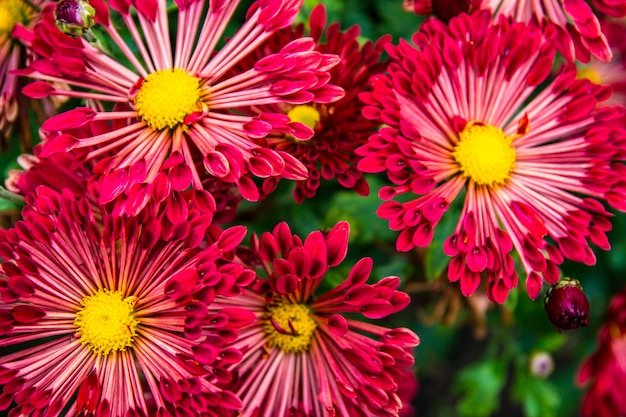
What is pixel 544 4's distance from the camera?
159 centimetres

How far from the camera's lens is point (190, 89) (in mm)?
1402

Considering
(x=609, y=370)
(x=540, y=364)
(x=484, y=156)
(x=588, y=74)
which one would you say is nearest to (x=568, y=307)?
(x=484, y=156)

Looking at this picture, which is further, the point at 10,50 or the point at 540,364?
the point at 540,364

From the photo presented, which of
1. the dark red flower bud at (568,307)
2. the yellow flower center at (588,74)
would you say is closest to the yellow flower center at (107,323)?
the dark red flower bud at (568,307)

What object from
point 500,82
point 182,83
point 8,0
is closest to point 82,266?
point 182,83

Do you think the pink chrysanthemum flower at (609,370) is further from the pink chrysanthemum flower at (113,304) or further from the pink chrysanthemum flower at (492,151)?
the pink chrysanthemum flower at (113,304)

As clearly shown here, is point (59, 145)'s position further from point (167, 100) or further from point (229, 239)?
point (229, 239)

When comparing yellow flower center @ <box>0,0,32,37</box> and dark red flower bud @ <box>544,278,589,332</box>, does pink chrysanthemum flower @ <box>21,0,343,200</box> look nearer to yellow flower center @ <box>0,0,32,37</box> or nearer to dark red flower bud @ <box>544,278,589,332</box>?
yellow flower center @ <box>0,0,32,37</box>

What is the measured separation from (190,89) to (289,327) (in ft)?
1.81

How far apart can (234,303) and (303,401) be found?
26 cm

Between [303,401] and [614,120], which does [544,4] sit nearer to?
[614,120]

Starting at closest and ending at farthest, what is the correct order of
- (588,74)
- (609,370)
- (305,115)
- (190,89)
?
(190,89) → (305,115) → (609,370) → (588,74)

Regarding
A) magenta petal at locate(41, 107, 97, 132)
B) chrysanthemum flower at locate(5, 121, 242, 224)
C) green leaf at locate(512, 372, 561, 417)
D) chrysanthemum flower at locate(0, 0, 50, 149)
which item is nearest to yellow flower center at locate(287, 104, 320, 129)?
chrysanthemum flower at locate(5, 121, 242, 224)

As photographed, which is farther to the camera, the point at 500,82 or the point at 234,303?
the point at 500,82
